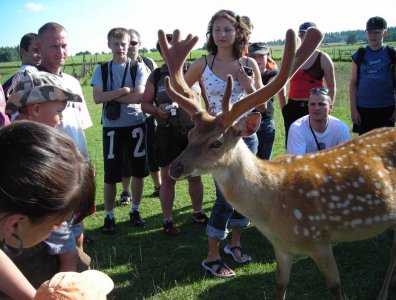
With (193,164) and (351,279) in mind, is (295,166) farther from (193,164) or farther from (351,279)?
(351,279)

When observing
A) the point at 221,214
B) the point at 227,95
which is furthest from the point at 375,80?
the point at 227,95

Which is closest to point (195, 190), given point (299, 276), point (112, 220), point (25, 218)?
point (112, 220)

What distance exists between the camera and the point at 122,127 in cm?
511

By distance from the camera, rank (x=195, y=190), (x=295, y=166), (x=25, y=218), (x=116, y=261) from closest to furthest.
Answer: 1. (x=25, y=218)
2. (x=295, y=166)
3. (x=116, y=261)
4. (x=195, y=190)

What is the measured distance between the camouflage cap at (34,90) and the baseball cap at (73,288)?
5.41 feet

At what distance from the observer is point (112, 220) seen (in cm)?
515

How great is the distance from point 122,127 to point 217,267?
2.15 meters

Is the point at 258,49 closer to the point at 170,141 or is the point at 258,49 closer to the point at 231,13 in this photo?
the point at 231,13

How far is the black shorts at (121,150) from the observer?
500 cm

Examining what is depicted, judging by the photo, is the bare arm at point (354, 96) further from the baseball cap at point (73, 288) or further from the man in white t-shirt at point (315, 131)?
the baseball cap at point (73, 288)

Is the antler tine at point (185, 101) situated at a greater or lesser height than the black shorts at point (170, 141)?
greater

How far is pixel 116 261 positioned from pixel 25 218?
3.28 metres

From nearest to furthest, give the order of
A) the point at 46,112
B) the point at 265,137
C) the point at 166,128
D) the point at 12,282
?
1. the point at 12,282
2. the point at 46,112
3. the point at 166,128
4. the point at 265,137

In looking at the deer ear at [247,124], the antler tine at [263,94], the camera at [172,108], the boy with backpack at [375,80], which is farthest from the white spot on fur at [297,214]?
the boy with backpack at [375,80]
